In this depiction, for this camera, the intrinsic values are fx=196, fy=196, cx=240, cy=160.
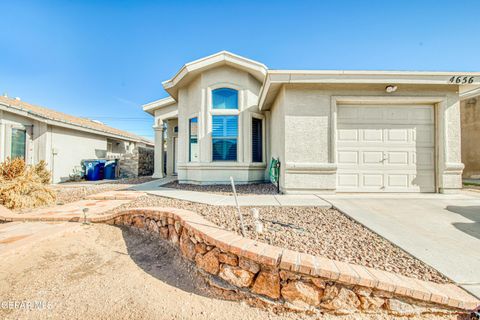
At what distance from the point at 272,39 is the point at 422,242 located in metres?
9.67

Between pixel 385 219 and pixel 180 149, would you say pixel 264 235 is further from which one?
pixel 180 149

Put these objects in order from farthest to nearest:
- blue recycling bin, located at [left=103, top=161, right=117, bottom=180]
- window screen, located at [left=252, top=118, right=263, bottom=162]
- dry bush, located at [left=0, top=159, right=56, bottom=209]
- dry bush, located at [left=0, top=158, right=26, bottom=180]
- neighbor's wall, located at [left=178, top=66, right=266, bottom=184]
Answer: blue recycling bin, located at [left=103, top=161, right=117, bottom=180] → window screen, located at [left=252, top=118, right=263, bottom=162] → neighbor's wall, located at [left=178, top=66, right=266, bottom=184] → dry bush, located at [left=0, top=158, right=26, bottom=180] → dry bush, located at [left=0, top=159, right=56, bottom=209]

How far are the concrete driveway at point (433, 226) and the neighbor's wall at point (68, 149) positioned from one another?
13253 mm

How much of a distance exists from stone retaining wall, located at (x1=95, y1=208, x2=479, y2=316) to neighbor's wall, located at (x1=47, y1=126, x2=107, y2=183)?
12.2 metres

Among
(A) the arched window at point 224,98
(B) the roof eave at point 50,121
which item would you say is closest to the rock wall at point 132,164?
(B) the roof eave at point 50,121

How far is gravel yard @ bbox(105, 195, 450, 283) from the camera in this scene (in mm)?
2100

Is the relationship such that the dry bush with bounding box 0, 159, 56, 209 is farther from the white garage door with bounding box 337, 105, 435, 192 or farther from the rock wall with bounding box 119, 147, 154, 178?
the white garage door with bounding box 337, 105, 435, 192

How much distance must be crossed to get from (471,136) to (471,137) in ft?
0.20

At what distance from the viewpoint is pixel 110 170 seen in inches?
479

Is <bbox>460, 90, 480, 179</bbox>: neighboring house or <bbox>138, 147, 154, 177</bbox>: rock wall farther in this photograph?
<bbox>138, 147, 154, 177</bbox>: rock wall

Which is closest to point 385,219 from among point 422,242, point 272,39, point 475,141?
point 422,242

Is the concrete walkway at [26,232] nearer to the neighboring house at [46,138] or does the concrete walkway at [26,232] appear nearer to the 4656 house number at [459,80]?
the neighboring house at [46,138]

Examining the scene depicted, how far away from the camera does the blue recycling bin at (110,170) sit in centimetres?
1201

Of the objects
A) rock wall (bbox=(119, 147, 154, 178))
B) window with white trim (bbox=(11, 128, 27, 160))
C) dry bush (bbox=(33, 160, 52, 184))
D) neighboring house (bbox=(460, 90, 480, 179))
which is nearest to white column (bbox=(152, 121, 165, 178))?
rock wall (bbox=(119, 147, 154, 178))
